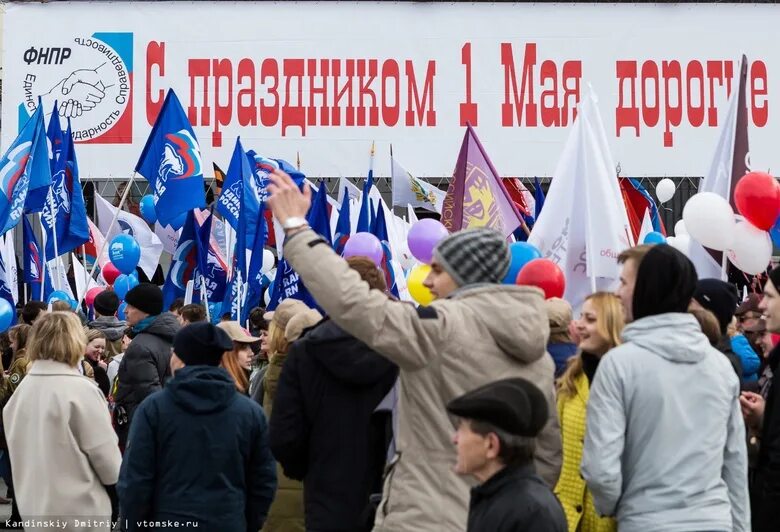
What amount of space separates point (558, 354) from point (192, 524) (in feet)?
5.20

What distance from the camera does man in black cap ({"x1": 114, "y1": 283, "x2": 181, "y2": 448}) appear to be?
750 centimetres

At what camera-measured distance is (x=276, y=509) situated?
19.1ft

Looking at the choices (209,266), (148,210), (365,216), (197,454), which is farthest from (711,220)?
(148,210)

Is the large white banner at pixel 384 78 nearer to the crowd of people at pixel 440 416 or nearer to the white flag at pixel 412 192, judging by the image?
the white flag at pixel 412 192

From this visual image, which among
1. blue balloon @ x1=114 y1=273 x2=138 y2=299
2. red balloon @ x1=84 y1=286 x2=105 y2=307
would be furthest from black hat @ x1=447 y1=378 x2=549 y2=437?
blue balloon @ x1=114 y1=273 x2=138 y2=299

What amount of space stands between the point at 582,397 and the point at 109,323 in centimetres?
595

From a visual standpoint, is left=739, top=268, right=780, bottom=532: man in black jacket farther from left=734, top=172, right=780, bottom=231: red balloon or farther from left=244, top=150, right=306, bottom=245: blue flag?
left=244, top=150, right=306, bottom=245: blue flag

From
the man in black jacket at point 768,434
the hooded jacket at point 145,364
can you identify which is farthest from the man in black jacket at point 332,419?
the hooded jacket at point 145,364

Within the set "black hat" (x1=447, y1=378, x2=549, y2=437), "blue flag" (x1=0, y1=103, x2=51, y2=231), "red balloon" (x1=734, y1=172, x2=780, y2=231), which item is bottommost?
"black hat" (x1=447, y1=378, x2=549, y2=437)

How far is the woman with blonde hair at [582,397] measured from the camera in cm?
453

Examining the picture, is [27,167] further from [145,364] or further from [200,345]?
[200,345]

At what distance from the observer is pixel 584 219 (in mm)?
7828

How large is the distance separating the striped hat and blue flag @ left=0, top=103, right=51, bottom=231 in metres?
8.69

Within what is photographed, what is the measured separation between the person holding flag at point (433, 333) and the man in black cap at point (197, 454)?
1.16 meters
